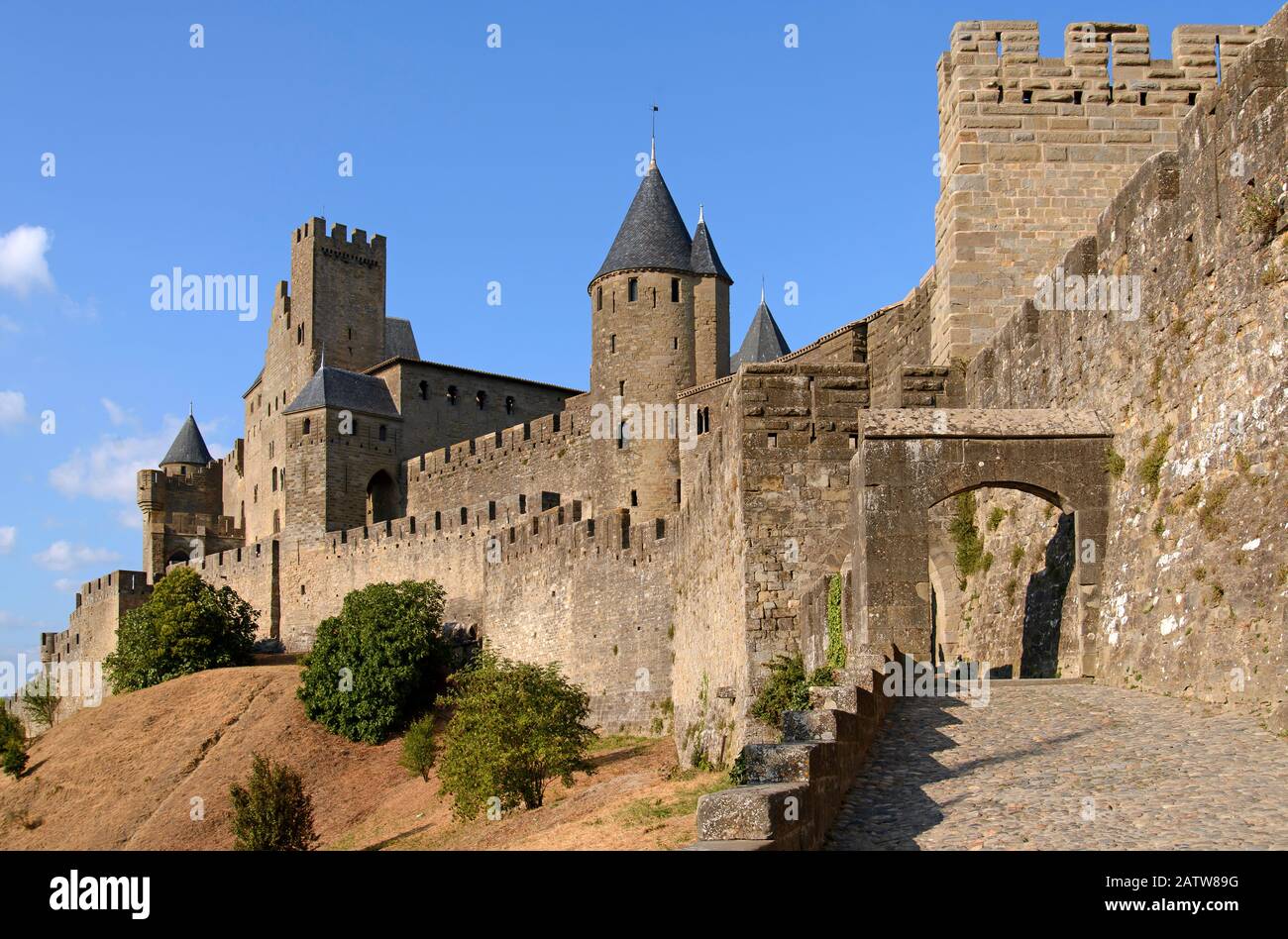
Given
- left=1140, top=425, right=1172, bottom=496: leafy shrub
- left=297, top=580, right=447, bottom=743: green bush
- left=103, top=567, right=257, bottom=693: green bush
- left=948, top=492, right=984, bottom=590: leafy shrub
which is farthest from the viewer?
left=103, top=567, right=257, bottom=693: green bush

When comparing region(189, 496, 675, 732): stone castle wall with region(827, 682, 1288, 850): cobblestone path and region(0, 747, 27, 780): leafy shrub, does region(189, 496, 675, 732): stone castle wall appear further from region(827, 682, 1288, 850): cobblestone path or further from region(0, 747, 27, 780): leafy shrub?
region(827, 682, 1288, 850): cobblestone path

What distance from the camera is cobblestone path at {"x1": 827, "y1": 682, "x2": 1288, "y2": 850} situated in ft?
26.6

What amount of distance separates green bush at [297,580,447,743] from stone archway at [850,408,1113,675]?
2623 centimetres

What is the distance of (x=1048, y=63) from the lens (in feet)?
62.7

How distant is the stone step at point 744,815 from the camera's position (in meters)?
7.30

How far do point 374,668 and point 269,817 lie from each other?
494 inches

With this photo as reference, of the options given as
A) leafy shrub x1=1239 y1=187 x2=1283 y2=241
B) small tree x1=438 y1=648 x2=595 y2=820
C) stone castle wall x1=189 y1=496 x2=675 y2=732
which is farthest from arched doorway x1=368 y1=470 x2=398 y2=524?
leafy shrub x1=1239 y1=187 x2=1283 y2=241

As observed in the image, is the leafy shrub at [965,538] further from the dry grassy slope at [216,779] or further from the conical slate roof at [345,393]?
the conical slate roof at [345,393]

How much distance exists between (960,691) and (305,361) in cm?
5601

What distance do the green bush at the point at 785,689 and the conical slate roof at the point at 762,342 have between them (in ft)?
119

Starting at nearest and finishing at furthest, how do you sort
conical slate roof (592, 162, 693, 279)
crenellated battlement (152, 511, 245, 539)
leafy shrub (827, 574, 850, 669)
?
leafy shrub (827, 574, 850, 669)
conical slate roof (592, 162, 693, 279)
crenellated battlement (152, 511, 245, 539)
